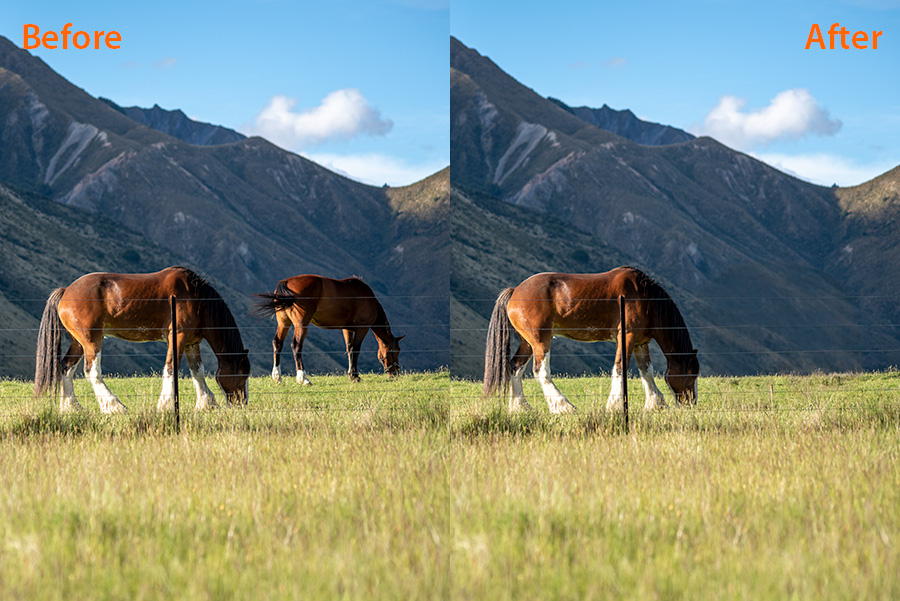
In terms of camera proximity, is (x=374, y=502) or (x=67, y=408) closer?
(x=374, y=502)

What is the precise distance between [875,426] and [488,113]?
139 m

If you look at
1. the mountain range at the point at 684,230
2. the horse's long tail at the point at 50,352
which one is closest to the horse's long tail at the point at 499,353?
the horse's long tail at the point at 50,352

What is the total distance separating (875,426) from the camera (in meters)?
8.37

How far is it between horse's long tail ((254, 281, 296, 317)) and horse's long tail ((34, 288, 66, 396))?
296 cm

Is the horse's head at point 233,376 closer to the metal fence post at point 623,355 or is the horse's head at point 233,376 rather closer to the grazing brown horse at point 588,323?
the grazing brown horse at point 588,323

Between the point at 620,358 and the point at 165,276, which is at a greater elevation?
the point at 165,276

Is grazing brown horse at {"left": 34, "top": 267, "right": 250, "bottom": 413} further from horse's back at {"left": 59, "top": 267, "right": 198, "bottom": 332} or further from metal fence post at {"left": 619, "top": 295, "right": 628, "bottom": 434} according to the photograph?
metal fence post at {"left": 619, "top": 295, "right": 628, "bottom": 434}

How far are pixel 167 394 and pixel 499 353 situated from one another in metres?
3.83

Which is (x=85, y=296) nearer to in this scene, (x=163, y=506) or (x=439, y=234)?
(x=163, y=506)

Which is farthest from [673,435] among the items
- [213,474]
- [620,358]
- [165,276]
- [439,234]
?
[439,234]

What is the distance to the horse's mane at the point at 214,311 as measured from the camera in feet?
34.2

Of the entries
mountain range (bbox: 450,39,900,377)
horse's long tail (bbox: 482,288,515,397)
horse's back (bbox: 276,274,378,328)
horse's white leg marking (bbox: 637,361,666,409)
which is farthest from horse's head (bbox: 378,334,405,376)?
mountain range (bbox: 450,39,900,377)

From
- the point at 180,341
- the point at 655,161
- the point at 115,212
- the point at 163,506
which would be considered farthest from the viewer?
the point at 655,161

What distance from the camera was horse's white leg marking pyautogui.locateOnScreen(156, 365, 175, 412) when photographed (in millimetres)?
9039
